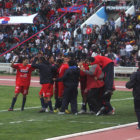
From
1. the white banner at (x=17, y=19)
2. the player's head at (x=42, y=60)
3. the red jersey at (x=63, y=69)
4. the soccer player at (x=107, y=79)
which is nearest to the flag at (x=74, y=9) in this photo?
the white banner at (x=17, y=19)

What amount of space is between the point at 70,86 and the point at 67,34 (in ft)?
74.0

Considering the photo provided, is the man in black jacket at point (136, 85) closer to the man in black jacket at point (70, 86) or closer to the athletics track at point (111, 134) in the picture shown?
the athletics track at point (111, 134)

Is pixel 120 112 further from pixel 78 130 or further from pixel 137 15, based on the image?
pixel 137 15

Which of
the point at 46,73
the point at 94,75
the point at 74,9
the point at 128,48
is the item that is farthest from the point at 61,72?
the point at 74,9

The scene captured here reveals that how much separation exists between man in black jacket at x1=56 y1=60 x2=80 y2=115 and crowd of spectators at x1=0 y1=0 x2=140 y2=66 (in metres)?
14.2

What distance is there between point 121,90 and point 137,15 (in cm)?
1175

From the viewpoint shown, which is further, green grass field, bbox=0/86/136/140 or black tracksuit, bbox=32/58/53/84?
black tracksuit, bbox=32/58/53/84

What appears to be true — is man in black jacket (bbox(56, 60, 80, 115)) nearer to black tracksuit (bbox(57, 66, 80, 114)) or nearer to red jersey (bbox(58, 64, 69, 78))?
black tracksuit (bbox(57, 66, 80, 114))

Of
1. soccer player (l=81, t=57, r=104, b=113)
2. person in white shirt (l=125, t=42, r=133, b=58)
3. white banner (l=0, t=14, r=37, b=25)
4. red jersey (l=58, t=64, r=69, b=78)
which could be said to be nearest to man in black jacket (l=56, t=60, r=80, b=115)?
red jersey (l=58, t=64, r=69, b=78)

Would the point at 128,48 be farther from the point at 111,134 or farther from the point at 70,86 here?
the point at 111,134

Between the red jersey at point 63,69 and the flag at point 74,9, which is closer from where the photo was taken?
the red jersey at point 63,69

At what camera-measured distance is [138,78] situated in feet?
40.0

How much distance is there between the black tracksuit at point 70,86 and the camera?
50.0 feet

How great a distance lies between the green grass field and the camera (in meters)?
11.6
